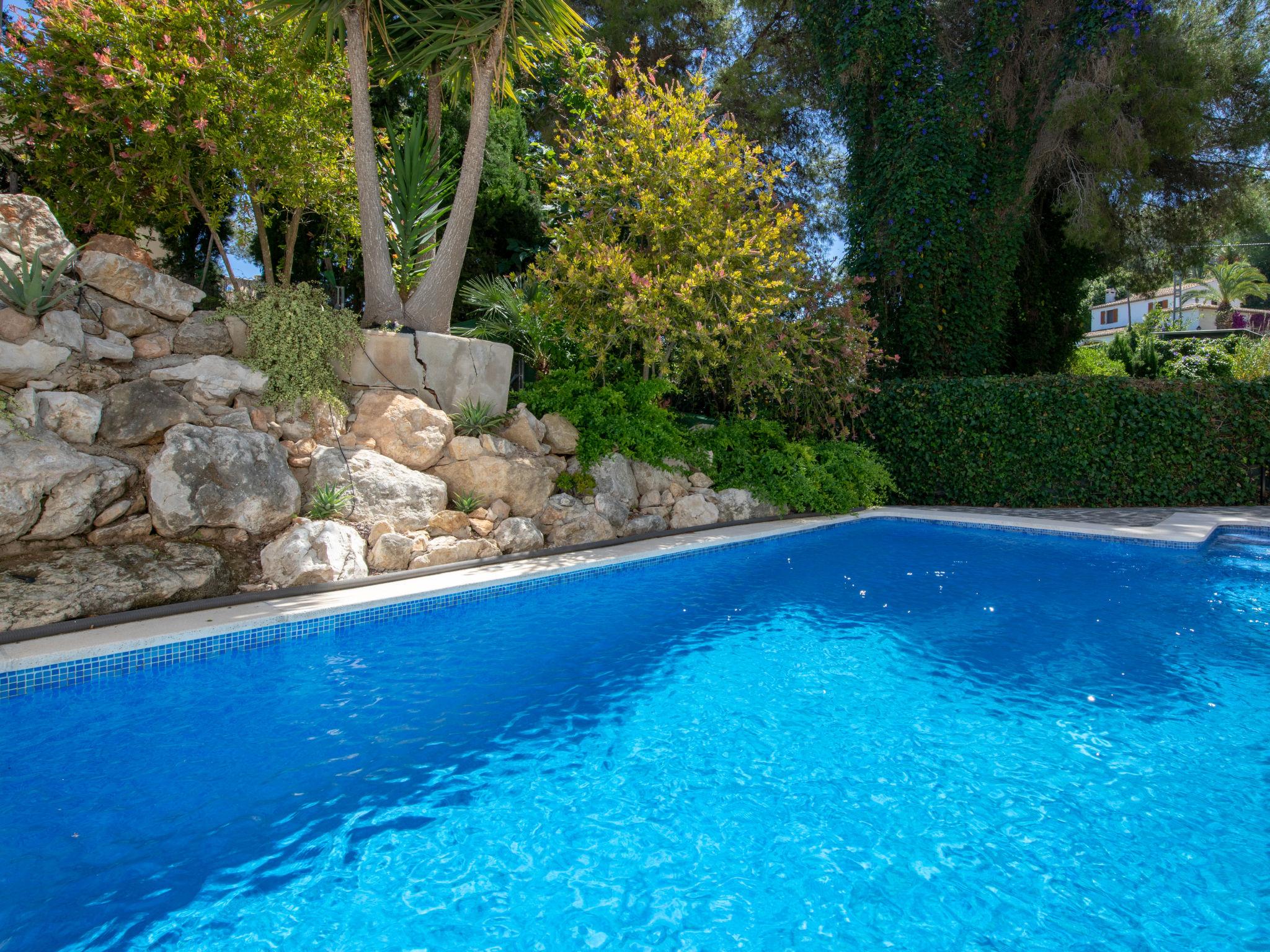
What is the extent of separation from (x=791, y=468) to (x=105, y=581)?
7.74m

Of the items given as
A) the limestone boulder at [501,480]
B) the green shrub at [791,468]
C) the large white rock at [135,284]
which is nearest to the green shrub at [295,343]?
the large white rock at [135,284]

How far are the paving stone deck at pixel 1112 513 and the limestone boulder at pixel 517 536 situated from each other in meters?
6.20

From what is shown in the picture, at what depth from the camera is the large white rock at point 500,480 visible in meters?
7.59

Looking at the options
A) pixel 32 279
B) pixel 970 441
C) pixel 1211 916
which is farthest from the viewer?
pixel 970 441

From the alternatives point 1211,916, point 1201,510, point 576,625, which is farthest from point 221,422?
point 1201,510

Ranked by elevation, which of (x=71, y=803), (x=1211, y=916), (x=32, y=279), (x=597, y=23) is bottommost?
(x=1211, y=916)

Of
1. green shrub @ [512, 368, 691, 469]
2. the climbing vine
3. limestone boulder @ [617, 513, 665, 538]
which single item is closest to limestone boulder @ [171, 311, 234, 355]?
green shrub @ [512, 368, 691, 469]

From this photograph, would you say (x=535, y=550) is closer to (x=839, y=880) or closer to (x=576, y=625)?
(x=576, y=625)

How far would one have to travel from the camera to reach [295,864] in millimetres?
2877

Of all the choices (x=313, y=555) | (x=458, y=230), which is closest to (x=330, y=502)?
(x=313, y=555)

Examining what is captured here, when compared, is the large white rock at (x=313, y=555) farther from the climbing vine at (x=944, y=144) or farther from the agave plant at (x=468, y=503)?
the climbing vine at (x=944, y=144)

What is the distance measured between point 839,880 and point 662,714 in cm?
159

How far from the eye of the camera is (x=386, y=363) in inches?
317

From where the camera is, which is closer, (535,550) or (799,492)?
(535,550)
